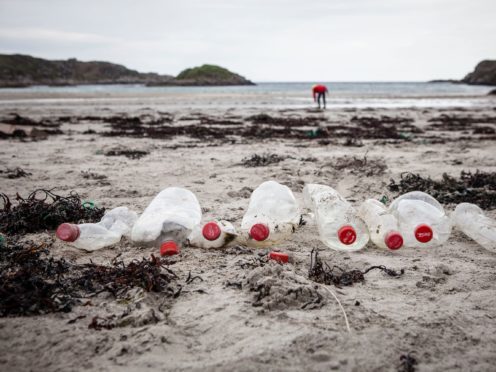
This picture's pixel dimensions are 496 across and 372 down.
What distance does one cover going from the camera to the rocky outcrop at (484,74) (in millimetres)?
76812

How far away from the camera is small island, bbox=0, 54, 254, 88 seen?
290 ft

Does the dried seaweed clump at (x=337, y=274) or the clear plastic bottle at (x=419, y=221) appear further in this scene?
the clear plastic bottle at (x=419, y=221)

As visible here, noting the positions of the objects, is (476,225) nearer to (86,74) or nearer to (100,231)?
(100,231)

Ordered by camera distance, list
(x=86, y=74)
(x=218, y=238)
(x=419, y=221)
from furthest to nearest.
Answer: (x=86, y=74)
(x=419, y=221)
(x=218, y=238)

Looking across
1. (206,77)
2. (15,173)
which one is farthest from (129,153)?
(206,77)

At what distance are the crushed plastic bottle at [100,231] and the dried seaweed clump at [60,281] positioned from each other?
0.20 m

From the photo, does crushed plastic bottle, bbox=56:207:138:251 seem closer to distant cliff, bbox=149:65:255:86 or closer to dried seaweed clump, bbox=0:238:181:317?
dried seaweed clump, bbox=0:238:181:317

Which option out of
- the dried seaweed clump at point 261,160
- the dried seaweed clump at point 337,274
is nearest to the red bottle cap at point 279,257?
the dried seaweed clump at point 337,274

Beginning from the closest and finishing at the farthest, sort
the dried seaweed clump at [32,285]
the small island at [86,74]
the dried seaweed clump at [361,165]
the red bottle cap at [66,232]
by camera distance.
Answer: the dried seaweed clump at [32,285] < the red bottle cap at [66,232] < the dried seaweed clump at [361,165] < the small island at [86,74]

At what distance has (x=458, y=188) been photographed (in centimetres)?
401

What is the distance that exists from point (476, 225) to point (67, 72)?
133 m

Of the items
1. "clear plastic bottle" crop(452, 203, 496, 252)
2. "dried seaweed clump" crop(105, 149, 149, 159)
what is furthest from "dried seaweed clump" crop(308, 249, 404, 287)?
"dried seaweed clump" crop(105, 149, 149, 159)

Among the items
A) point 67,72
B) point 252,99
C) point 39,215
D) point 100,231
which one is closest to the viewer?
point 100,231

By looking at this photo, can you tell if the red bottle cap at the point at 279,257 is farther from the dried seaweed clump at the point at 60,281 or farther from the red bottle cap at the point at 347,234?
the dried seaweed clump at the point at 60,281
